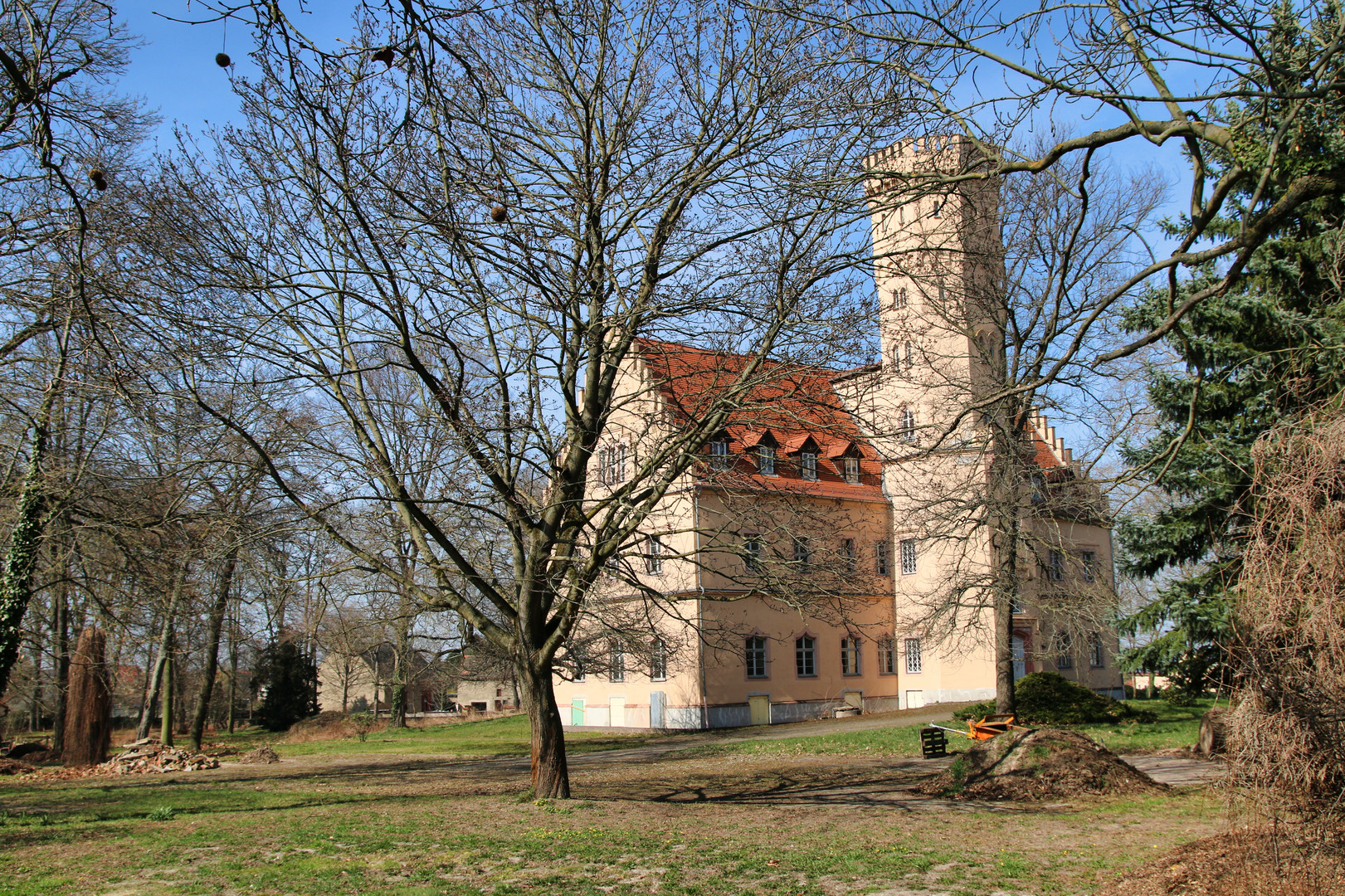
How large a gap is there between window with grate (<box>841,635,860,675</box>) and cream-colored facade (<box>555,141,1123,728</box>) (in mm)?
77

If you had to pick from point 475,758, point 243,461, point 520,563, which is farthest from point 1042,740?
point 475,758

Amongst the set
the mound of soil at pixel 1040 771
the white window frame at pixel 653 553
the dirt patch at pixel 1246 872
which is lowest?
the mound of soil at pixel 1040 771

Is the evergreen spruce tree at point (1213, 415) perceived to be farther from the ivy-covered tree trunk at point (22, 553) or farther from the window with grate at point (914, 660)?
the ivy-covered tree trunk at point (22, 553)

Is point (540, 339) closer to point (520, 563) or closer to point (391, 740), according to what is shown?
point (520, 563)

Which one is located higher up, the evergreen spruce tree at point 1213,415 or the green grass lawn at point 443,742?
the evergreen spruce tree at point 1213,415

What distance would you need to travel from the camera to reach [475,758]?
22.2 m

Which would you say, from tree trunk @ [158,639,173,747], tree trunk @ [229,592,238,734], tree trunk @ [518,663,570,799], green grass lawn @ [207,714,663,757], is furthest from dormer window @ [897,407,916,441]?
tree trunk @ [158,639,173,747]

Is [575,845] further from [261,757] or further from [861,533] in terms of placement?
[261,757]

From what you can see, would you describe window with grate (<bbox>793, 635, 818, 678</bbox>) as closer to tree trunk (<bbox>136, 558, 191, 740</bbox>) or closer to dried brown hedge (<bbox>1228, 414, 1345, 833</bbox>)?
tree trunk (<bbox>136, 558, 191, 740</bbox>)

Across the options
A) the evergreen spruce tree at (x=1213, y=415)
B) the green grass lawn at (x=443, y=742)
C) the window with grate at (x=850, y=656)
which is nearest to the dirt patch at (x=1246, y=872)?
the evergreen spruce tree at (x=1213, y=415)

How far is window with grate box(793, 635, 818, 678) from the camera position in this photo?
31312 mm

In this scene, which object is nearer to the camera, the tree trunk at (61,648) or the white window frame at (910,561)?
the tree trunk at (61,648)

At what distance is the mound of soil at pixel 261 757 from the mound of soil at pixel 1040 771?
16405 millimetres

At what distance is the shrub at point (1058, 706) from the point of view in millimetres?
22141
